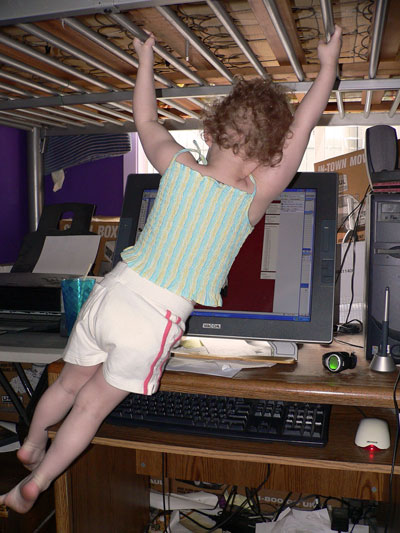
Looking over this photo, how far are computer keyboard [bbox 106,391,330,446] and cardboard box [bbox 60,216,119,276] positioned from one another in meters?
0.71

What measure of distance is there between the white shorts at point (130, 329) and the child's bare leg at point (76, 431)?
4 centimetres

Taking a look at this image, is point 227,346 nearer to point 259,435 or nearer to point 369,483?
point 259,435

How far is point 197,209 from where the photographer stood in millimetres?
904

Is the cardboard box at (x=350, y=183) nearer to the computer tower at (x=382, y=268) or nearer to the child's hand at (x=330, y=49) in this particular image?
the computer tower at (x=382, y=268)

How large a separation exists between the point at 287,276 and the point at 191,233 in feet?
0.81

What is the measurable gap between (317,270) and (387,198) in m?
0.19

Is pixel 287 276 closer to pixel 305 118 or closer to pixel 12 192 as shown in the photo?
pixel 305 118

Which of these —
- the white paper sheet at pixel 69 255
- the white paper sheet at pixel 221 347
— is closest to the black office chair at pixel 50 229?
the white paper sheet at pixel 69 255

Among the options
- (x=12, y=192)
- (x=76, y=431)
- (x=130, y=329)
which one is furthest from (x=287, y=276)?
(x=12, y=192)

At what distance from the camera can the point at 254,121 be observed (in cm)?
93

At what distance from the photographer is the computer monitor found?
1.02m

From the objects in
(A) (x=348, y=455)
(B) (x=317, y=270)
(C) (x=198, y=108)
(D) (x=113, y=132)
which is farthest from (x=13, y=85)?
(A) (x=348, y=455)

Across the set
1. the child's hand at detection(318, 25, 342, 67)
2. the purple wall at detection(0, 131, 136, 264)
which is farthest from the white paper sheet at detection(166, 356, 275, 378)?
the purple wall at detection(0, 131, 136, 264)

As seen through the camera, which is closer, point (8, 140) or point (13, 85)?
point (13, 85)
